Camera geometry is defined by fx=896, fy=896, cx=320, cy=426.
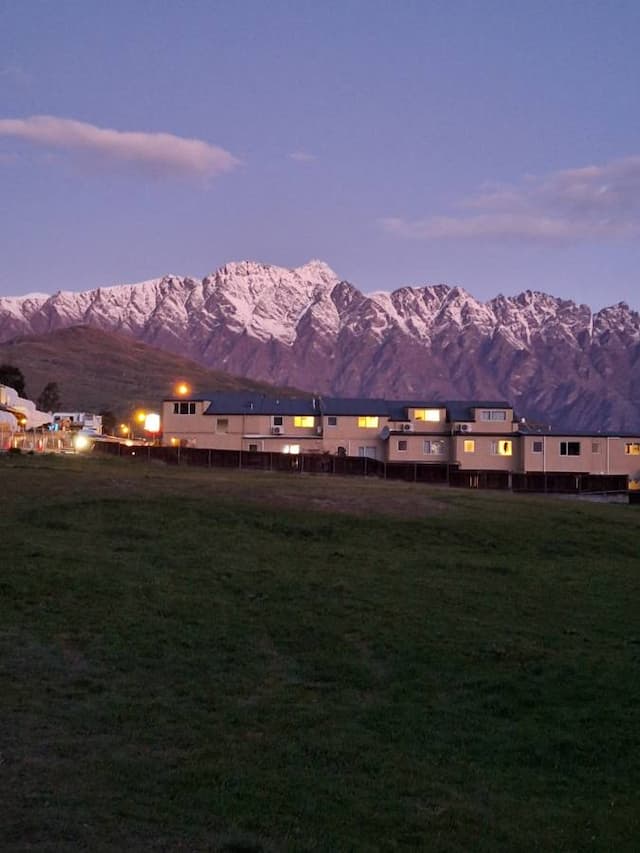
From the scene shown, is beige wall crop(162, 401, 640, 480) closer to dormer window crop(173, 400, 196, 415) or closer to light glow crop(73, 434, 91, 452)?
dormer window crop(173, 400, 196, 415)

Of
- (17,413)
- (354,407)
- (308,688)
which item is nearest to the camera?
(308,688)

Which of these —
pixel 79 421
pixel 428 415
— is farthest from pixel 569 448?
pixel 79 421

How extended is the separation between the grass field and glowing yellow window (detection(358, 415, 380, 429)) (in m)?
50.2

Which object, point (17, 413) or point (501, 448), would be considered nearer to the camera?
point (501, 448)

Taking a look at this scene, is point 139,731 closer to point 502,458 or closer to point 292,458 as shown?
point 292,458

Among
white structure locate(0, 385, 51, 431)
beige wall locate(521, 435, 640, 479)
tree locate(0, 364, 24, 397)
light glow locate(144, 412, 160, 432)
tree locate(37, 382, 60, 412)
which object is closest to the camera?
white structure locate(0, 385, 51, 431)

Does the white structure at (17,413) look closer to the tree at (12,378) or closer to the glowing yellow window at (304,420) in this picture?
the tree at (12,378)

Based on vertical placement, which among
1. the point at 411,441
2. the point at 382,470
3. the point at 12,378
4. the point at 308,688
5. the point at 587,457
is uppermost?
the point at 12,378

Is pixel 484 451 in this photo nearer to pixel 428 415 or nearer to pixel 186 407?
pixel 428 415

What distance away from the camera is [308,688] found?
1652 centimetres

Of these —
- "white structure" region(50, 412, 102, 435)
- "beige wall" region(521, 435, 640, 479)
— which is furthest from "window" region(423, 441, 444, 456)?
"white structure" region(50, 412, 102, 435)

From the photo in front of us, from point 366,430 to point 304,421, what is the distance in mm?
5975

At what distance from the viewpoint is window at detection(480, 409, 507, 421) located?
82.9 metres

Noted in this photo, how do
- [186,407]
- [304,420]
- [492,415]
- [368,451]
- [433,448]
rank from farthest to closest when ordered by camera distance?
[186,407]
[304,420]
[368,451]
[492,415]
[433,448]
